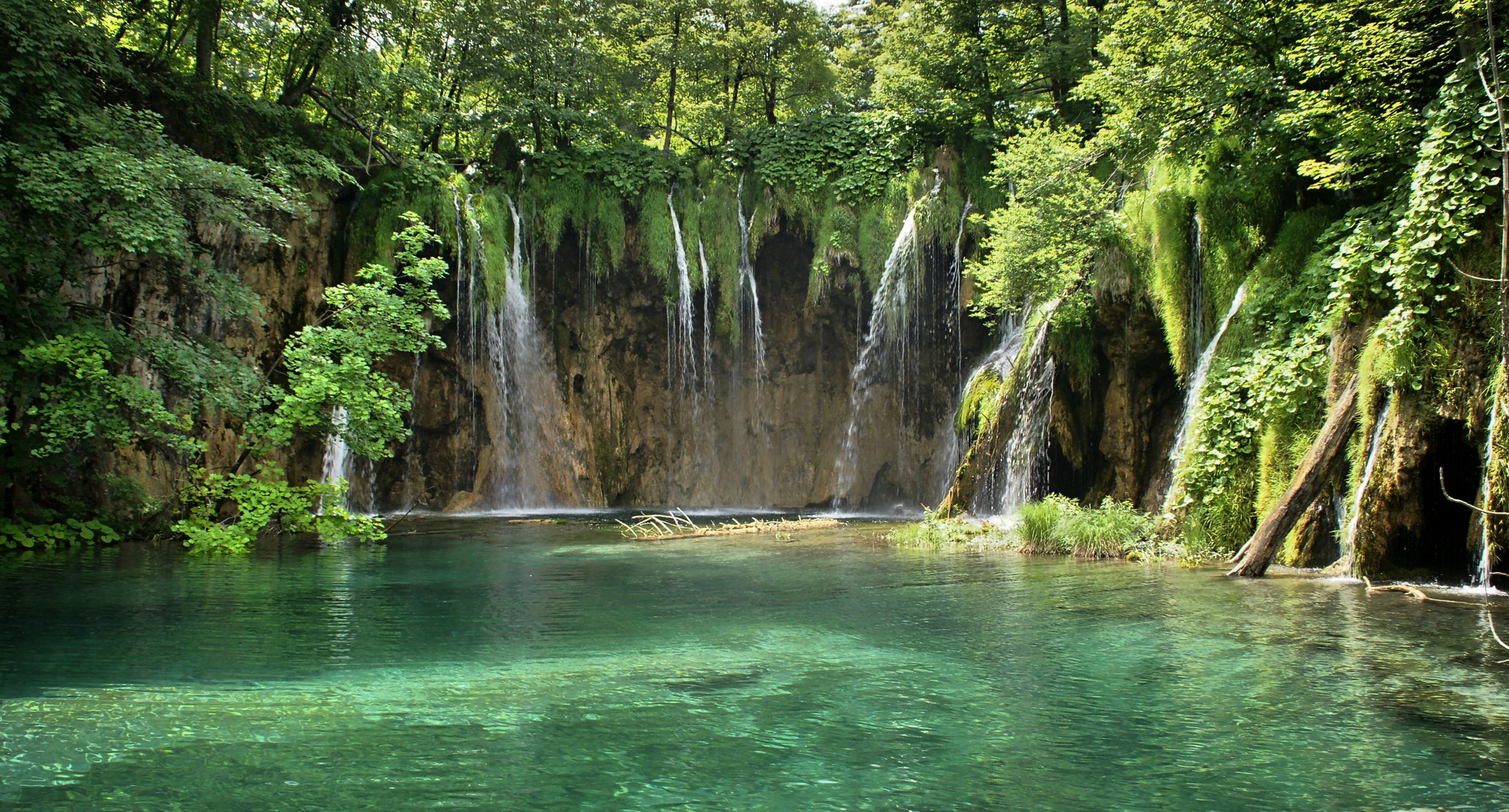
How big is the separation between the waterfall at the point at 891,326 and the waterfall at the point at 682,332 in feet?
14.0

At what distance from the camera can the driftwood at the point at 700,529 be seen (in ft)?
49.9

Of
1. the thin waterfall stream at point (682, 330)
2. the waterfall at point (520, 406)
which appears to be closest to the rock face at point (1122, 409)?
the thin waterfall stream at point (682, 330)

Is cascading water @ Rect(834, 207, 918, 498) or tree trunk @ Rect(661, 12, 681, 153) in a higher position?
tree trunk @ Rect(661, 12, 681, 153)

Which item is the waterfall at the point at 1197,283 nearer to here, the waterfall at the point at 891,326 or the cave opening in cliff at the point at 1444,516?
the cave opening in cliff at the point at 1444,516

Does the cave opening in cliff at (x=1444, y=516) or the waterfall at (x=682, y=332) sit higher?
the waterfall at (x=682, y=332)

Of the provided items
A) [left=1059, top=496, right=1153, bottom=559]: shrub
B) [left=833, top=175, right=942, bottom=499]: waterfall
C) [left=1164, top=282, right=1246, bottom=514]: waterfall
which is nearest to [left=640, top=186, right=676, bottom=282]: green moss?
[left=833, top=175, right=942, bottom=499]: waterfall

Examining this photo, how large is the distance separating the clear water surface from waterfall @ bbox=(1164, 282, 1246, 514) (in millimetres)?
2631

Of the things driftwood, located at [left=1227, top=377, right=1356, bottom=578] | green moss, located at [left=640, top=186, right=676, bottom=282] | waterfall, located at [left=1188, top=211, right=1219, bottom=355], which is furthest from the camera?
green moss, located at [left=640, top=186, right=676, bottom=282]

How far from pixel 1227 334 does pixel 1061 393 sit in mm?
4219

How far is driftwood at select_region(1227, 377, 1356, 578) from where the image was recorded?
9.07 m

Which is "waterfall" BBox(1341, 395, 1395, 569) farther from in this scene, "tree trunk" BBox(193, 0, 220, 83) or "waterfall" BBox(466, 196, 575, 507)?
"tree trunk" BBox(193, 0, 220, 83)

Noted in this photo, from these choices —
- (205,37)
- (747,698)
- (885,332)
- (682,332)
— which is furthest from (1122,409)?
(205,37)

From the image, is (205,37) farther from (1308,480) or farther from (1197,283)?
(1308,480)

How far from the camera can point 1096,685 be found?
5.48 meters
